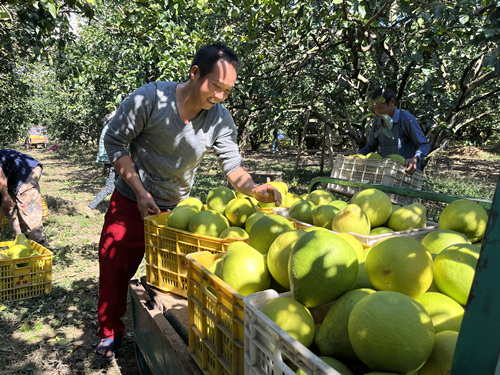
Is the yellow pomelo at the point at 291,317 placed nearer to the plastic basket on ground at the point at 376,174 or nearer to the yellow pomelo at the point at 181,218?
Answer: the yellow pomelo at the point at 181,218

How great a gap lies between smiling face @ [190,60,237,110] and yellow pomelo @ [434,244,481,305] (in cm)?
152

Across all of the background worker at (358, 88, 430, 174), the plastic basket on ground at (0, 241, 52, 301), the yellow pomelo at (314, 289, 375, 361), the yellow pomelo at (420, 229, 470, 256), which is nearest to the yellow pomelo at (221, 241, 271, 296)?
the yellow pomelo at (314, 289, 375, 361)

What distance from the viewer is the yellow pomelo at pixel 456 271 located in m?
1.17

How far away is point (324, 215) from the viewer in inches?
81.8

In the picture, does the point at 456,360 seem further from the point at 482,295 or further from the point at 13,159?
the point at 13,159

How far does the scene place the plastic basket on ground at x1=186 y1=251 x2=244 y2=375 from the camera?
1160mm

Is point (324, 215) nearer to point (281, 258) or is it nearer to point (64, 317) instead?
point (281, 258)

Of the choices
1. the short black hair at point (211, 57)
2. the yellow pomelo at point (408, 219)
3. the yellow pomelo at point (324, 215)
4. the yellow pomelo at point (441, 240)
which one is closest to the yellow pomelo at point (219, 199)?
the yellow pomelo at point (324, 215)

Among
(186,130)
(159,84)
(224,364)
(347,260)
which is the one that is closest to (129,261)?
(186,130)

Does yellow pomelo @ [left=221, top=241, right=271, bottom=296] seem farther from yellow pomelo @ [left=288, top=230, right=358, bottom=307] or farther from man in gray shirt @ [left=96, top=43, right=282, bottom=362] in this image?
man in gray shirt @ [left=96, top=43, right=282, bottom=362]

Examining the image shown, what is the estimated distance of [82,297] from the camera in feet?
14.1

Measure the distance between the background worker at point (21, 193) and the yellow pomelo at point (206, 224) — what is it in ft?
12.3

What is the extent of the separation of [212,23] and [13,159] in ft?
14.8

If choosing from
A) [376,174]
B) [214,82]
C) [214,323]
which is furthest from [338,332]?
[376,174]
